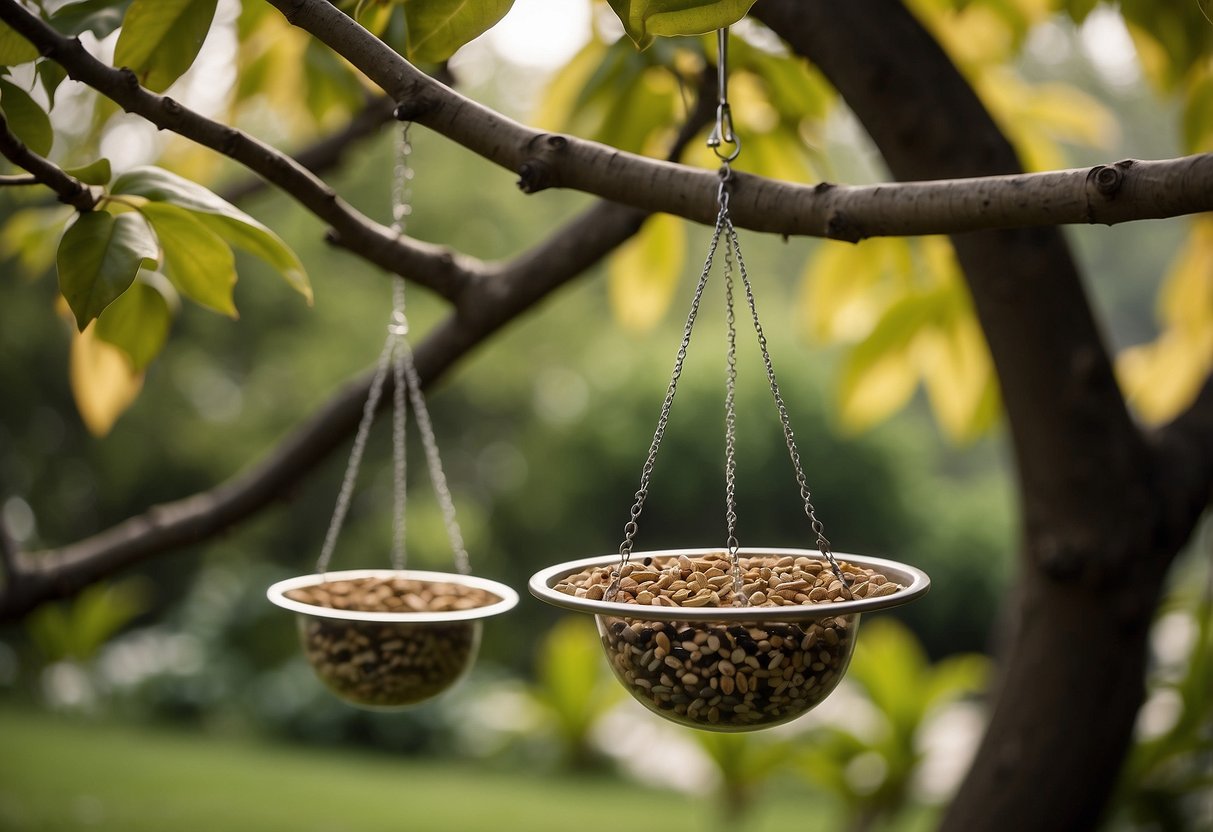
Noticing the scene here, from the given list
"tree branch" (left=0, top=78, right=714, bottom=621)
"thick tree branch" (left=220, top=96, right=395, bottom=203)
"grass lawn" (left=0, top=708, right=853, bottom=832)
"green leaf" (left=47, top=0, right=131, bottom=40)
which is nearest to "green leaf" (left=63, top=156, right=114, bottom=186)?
"green leaf" (left=47, top=0, right=131, bottom=40)

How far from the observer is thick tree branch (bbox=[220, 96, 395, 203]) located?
1750 mm

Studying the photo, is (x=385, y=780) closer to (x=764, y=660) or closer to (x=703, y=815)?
(x=703, y=815)

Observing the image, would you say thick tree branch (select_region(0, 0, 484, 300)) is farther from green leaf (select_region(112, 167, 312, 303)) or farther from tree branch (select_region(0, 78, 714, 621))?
tree branch (select_region(0, 78, 714, 621))

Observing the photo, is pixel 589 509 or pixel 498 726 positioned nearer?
pixel 498 726

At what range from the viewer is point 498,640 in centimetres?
447

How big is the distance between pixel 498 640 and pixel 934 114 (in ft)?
11.7

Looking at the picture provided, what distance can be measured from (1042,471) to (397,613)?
79cm

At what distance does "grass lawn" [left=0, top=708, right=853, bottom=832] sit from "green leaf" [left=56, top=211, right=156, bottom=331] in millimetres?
2404

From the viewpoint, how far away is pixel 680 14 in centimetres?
67

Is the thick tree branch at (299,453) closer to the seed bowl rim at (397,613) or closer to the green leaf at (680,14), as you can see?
the seed bowl rim at (397,613)

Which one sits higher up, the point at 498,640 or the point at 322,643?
the point at 322,643

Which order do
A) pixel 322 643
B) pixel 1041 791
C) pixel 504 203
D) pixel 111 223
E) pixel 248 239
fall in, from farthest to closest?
1. pixel 504 203
2. pixel 1041 791
3. pixel 322 643
4. pixel 248 239
5. pixel 111 223

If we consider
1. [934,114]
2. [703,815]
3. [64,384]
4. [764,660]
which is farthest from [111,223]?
[64,384]

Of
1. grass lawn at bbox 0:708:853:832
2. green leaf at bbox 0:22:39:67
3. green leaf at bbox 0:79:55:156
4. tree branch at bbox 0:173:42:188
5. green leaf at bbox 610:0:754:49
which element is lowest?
grass lawn at bbox 0:708:853:832
